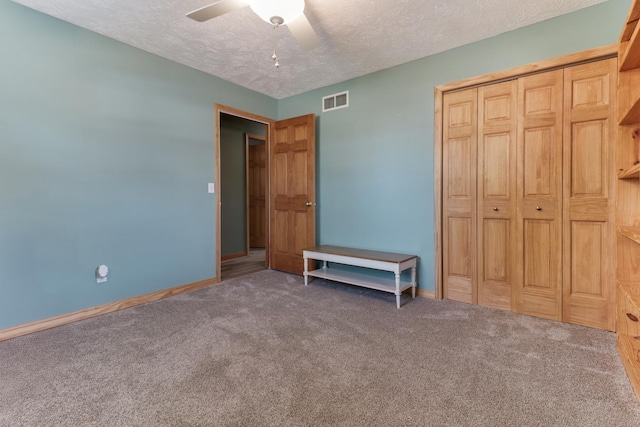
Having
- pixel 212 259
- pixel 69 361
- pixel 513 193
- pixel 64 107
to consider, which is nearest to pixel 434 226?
pixel 513 193

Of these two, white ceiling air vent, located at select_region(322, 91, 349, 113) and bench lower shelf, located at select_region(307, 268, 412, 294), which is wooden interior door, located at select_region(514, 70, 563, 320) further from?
white ceiling air vent, located at select_region(322, 91, 349, 113)

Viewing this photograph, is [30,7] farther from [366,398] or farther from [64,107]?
[366,398]

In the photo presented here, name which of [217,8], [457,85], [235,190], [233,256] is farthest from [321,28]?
[233,256]

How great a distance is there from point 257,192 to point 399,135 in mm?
3924

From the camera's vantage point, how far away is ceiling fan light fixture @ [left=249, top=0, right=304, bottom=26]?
179 centimetres

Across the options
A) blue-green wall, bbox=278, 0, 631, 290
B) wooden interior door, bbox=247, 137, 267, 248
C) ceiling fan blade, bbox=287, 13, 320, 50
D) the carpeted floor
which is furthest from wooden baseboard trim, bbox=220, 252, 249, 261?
ceiling fan blade, bbox=287, 13, 320, 50

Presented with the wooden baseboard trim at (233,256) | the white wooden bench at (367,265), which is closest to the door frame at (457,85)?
the white wooden bench at (367,265)

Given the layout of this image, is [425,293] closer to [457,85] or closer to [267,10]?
[457,85]

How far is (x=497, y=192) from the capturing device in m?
2.77

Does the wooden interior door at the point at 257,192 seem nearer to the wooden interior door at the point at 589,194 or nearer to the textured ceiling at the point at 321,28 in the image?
the textured ceiling at the point at 321,28

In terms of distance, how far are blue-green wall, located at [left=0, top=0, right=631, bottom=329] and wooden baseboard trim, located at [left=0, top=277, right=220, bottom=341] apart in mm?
58

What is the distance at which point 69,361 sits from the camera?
192cm

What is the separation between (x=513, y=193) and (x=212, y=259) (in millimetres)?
3350

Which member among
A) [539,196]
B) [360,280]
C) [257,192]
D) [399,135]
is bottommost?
[360,280]
